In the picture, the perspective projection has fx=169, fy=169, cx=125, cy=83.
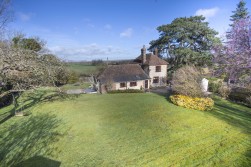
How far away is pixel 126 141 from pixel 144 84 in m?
23.0

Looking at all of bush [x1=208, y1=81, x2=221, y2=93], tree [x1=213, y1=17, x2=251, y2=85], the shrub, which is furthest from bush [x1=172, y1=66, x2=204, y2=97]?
tree [x1=213, y1=17, x2=251, y2=85]

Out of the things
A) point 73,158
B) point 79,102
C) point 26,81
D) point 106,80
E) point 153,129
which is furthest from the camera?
point 106,80

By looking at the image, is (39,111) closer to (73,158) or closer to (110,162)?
(73,158)

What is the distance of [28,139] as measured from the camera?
13.5m

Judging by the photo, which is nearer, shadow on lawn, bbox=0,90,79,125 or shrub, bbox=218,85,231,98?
shadow on lawn, bbox=0,90,79,125

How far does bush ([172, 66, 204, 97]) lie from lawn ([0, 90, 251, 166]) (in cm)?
377

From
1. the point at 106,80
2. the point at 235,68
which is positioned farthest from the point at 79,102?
the point at 235,68

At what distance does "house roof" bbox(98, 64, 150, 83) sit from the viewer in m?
31.6

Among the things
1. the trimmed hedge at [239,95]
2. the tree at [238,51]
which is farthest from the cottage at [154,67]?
the tree at [238,51]

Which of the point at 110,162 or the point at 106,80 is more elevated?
the point at 106,80

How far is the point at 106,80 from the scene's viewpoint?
1211 inches

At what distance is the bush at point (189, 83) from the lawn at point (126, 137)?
3.77 meters

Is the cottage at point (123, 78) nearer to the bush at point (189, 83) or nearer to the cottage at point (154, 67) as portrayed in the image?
the cottage at point (154, 67)

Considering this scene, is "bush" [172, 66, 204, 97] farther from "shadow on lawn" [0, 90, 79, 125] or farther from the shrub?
"shadow on lawn" [0, 90, 79, 125]
